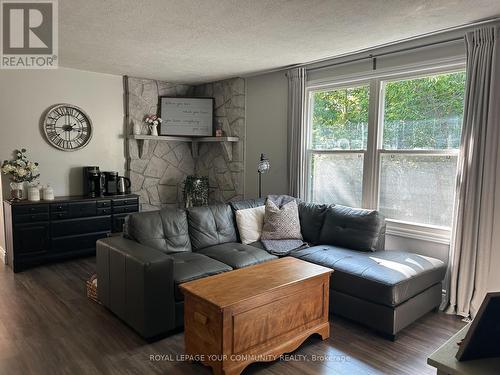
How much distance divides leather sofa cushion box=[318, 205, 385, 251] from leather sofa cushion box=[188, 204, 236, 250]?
101 centimetres

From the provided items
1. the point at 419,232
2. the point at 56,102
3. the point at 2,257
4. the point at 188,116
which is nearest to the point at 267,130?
the point at 188,116

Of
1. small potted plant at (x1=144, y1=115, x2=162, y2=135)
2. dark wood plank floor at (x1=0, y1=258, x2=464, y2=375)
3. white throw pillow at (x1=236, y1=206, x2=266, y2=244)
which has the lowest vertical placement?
dark wood plank floor at (x1=0, y1=258, x2=464, y2=375)

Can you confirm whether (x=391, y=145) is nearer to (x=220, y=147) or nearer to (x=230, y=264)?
(x=230, y=264)

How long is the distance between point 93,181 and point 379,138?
3.74m

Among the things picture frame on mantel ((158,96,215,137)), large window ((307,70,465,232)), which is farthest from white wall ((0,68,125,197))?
large window ((307,70,465,232))

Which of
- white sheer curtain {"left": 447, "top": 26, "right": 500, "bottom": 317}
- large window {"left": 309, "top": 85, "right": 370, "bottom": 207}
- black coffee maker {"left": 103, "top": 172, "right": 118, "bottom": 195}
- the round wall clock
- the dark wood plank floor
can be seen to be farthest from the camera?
black coffee maker {"left": 103, "top": 172, "right": 118, "bottom": 195}

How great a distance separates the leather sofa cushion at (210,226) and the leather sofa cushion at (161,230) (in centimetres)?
8

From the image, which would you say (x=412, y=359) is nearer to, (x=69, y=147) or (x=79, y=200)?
(x=79, y=200)

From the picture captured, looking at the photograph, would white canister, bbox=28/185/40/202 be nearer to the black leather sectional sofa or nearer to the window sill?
the black leather sectional sofa

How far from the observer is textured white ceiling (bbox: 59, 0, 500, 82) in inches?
106

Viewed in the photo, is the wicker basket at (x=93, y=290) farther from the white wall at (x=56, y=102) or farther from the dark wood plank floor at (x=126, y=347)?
the white wall at (x=56, y=102)

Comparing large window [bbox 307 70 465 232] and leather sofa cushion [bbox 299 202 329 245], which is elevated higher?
large window [bbox 307 70 465 232]

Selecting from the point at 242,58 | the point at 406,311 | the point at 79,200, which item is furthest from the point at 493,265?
the point at 79,200

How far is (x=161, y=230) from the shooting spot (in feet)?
11.1
